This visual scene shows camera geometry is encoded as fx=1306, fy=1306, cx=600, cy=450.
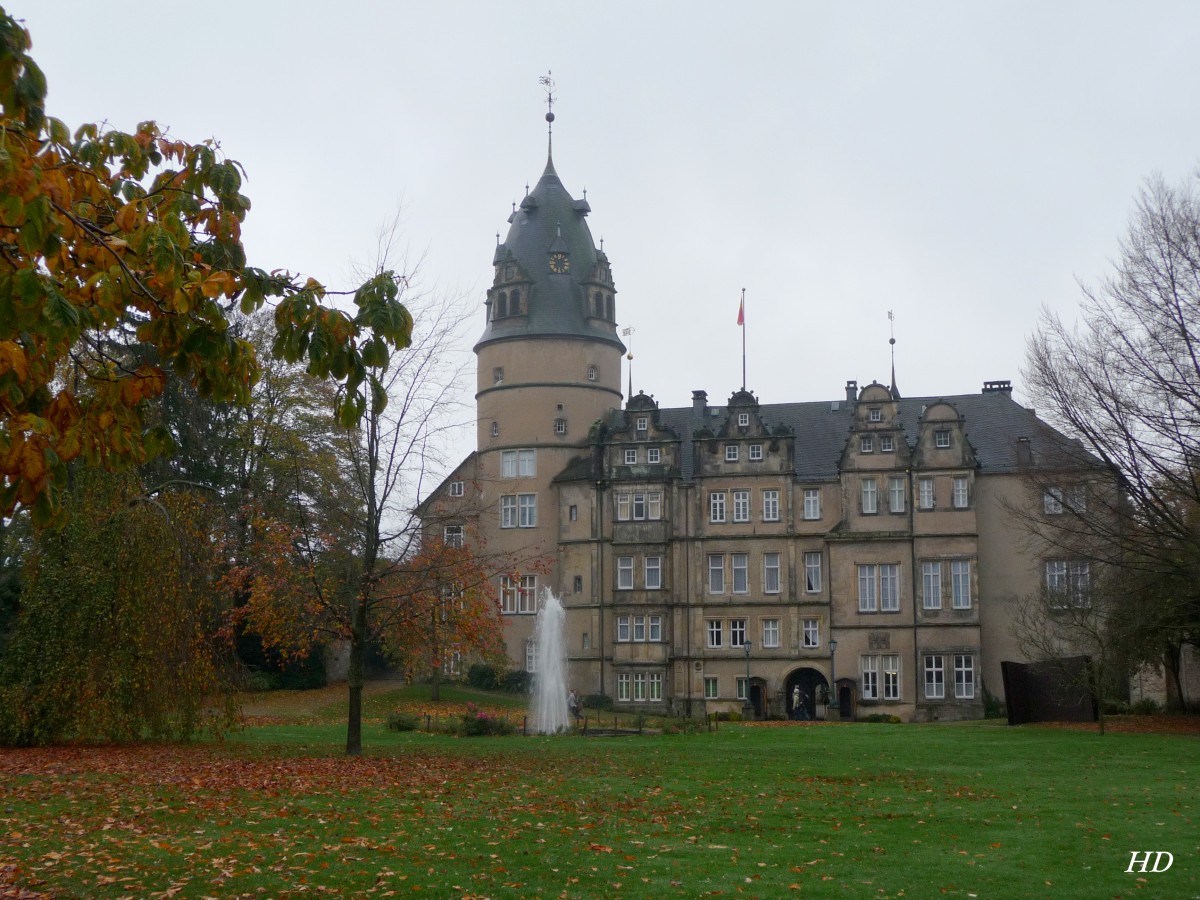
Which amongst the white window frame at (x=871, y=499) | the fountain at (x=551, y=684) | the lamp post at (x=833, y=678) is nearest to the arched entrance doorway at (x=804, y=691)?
the lamp post at (x=833, y=678)

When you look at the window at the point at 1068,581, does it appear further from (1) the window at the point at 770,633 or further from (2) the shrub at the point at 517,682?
(2) the shrub at the point at 517,682

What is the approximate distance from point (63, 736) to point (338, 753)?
512cm

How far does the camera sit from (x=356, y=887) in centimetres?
1098

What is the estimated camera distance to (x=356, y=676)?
25.6 m

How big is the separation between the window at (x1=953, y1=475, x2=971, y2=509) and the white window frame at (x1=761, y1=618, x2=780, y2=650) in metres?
8.34

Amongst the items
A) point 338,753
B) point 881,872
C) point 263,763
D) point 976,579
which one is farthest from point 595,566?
point 881,872

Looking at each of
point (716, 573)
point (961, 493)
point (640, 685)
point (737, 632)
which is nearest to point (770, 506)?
point (716, 573)

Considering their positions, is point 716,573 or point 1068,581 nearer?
→ point 1068,581

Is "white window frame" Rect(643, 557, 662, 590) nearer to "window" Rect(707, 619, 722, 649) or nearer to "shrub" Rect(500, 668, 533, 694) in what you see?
"window" Rect(707, 619, 722, 649)

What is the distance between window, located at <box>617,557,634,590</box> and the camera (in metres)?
52.7

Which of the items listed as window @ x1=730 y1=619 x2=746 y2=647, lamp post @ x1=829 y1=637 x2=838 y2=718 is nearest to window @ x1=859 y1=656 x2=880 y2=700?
lamp post @ x1=829 y1=637 x2=838 y2=718

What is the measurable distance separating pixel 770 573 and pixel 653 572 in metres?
4.69

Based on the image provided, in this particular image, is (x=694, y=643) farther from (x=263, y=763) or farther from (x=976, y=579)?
(x=263, y=763)

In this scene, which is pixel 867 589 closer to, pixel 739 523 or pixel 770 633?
pixel 770 633
